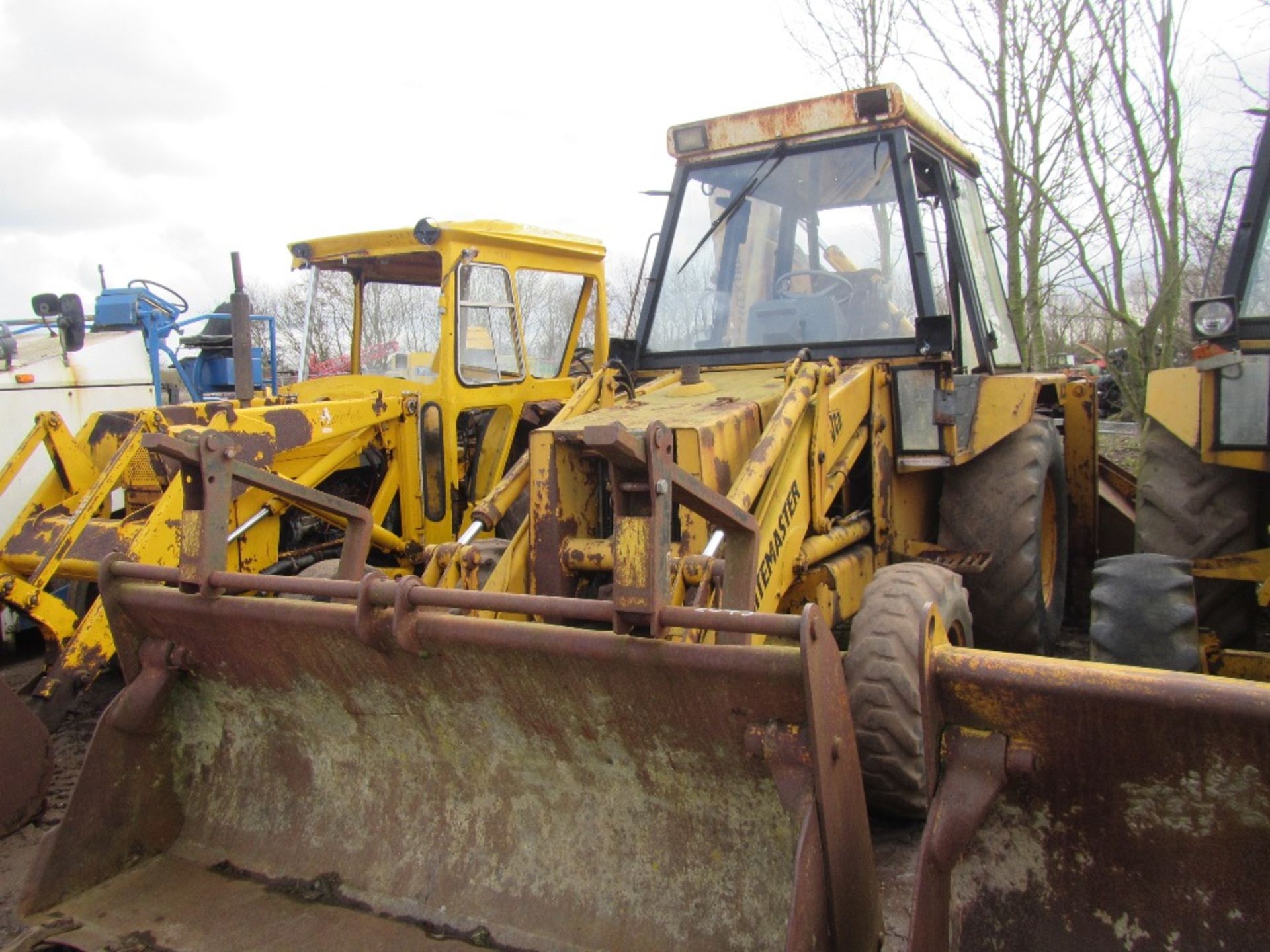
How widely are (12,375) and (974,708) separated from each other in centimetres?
791

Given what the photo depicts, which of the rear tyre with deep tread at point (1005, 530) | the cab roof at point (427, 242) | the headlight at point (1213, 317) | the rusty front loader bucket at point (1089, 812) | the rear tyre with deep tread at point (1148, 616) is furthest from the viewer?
the cab roof at point (427, 242)

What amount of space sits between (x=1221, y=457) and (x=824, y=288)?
72.3 inches

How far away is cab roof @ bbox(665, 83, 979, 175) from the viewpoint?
461cm

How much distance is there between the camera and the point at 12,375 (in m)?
7.85

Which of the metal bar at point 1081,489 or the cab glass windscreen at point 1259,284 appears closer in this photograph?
the cab glass windscreen at point 1259,284

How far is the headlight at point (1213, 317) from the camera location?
4.12 m

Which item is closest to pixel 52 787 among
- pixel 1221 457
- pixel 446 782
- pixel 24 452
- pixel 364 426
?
pixel 24 452

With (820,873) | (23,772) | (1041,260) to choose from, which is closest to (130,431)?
(23,772)

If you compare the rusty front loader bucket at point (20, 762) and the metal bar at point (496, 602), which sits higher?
the metal bar at point (496, 602)

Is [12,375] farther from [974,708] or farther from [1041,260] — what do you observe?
[1041,260]

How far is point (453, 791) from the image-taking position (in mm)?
3170

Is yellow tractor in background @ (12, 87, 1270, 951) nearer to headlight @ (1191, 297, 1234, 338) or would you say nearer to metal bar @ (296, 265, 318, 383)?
headlight @ (1191, 297, 1234, 338)

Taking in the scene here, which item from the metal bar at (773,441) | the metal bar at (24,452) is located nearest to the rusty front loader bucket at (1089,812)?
the metal bar at (773,441)

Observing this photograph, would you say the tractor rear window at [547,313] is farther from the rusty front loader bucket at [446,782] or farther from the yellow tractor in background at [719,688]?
the rusty front loader bucket at [446,782]
